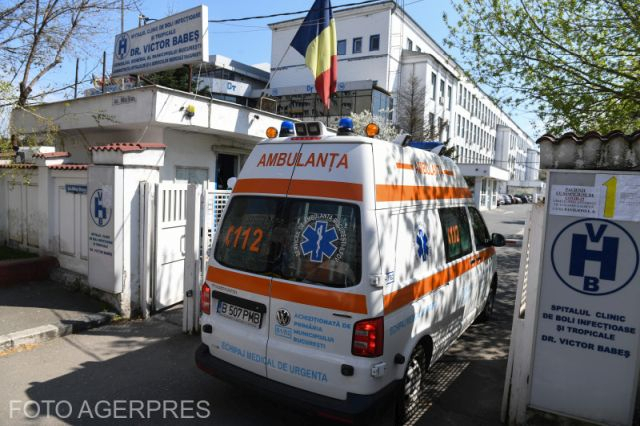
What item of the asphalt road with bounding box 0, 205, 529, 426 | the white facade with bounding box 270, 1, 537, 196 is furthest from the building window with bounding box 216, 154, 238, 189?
the white facade with bounding box 270, 1, 537, 196

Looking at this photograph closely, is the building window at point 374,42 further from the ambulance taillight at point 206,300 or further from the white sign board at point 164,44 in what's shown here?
the ambulance taillight at point 206,300

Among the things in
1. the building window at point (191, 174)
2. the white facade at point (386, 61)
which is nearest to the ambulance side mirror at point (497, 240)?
the building window at point (191, 174)

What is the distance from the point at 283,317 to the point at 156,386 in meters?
1.93

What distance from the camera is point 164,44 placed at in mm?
9359

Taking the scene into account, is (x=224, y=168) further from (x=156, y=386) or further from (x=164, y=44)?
(x=156, y=386)

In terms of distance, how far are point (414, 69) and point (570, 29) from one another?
2972cm

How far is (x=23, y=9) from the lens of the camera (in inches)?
371

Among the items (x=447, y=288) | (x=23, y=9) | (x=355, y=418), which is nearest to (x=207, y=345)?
(x=355, y=418)

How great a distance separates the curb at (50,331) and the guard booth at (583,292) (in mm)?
5285

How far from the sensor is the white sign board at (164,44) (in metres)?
8.59

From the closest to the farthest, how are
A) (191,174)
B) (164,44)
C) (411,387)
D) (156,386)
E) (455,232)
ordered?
(411,387) < (156,386) < (455,232) < (164,44) < (191,174)

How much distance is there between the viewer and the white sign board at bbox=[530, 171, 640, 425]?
3324mm

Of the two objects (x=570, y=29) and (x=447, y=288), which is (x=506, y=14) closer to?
(x=570, y=29)

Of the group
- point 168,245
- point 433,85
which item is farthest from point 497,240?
point 433,85
